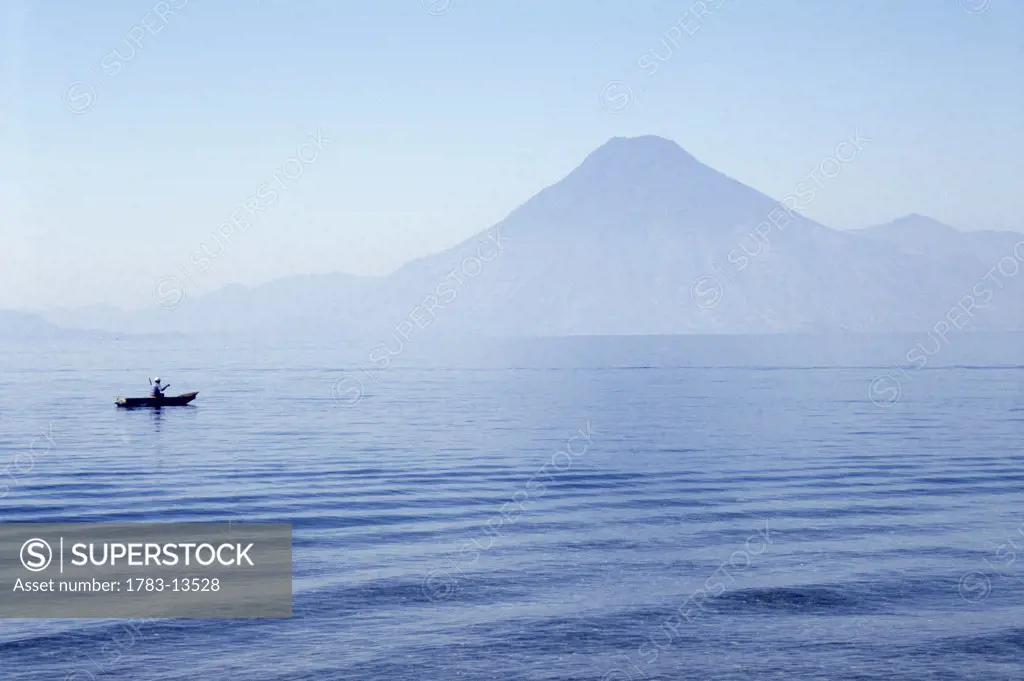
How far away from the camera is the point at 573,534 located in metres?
39.2

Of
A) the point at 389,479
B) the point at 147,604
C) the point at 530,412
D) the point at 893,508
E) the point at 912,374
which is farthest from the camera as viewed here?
the point at 912,374

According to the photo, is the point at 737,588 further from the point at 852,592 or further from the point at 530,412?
the point at 530,412

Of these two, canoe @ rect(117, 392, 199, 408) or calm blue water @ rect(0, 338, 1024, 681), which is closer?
calm blue water @ rect(0, 338, 1024, 681)

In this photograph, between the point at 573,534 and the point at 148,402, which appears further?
the point at 148,402

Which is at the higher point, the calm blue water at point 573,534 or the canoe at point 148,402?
the canoe at point 148,402

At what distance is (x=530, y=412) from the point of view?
3708 inches

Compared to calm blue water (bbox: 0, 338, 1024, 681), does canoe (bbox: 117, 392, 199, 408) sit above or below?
above

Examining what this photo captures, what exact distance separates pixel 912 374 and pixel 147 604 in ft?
434

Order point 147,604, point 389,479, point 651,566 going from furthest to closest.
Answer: point 389,479, point 651,566, point 147,604

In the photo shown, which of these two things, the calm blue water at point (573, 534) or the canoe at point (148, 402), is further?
the canoe at point (148, 402)

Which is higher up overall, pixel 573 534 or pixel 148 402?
pixel 148 402

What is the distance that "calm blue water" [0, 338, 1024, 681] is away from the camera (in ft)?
84.1

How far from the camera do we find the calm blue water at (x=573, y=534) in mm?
25641

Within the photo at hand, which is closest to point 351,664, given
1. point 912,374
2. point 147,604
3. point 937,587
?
point 147,604
